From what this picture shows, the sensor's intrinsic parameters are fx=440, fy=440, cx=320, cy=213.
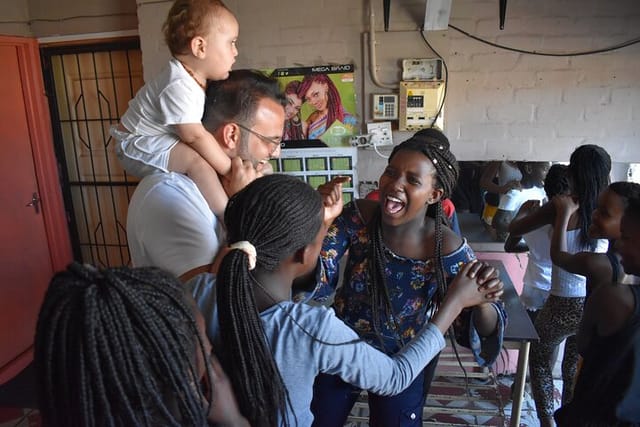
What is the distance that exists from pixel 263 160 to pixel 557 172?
1.74 meters

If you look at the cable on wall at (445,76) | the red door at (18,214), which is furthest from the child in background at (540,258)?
the red door at (18,214)

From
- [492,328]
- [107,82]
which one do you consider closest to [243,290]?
→ [492,328]

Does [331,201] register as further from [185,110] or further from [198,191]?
[185,110]

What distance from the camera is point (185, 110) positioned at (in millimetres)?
1333

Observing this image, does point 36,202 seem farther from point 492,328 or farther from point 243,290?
point 492,328

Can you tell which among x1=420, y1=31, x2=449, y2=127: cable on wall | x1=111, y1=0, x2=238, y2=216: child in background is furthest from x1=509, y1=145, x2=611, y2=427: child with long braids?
x1=111, y1=0, x2=238, y2=216: child in background

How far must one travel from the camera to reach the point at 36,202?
11.5 feet

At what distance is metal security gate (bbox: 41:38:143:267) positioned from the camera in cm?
347

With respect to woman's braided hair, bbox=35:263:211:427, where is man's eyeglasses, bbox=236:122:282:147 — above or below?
above

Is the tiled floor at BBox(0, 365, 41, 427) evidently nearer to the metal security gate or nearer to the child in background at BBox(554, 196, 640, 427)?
the metal security gate

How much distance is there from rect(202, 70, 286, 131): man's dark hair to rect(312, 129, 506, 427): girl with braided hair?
489 mm

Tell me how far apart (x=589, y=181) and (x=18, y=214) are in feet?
12.5

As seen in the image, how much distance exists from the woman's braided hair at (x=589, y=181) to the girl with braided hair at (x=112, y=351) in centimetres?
210

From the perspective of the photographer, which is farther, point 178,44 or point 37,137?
point 37,137
